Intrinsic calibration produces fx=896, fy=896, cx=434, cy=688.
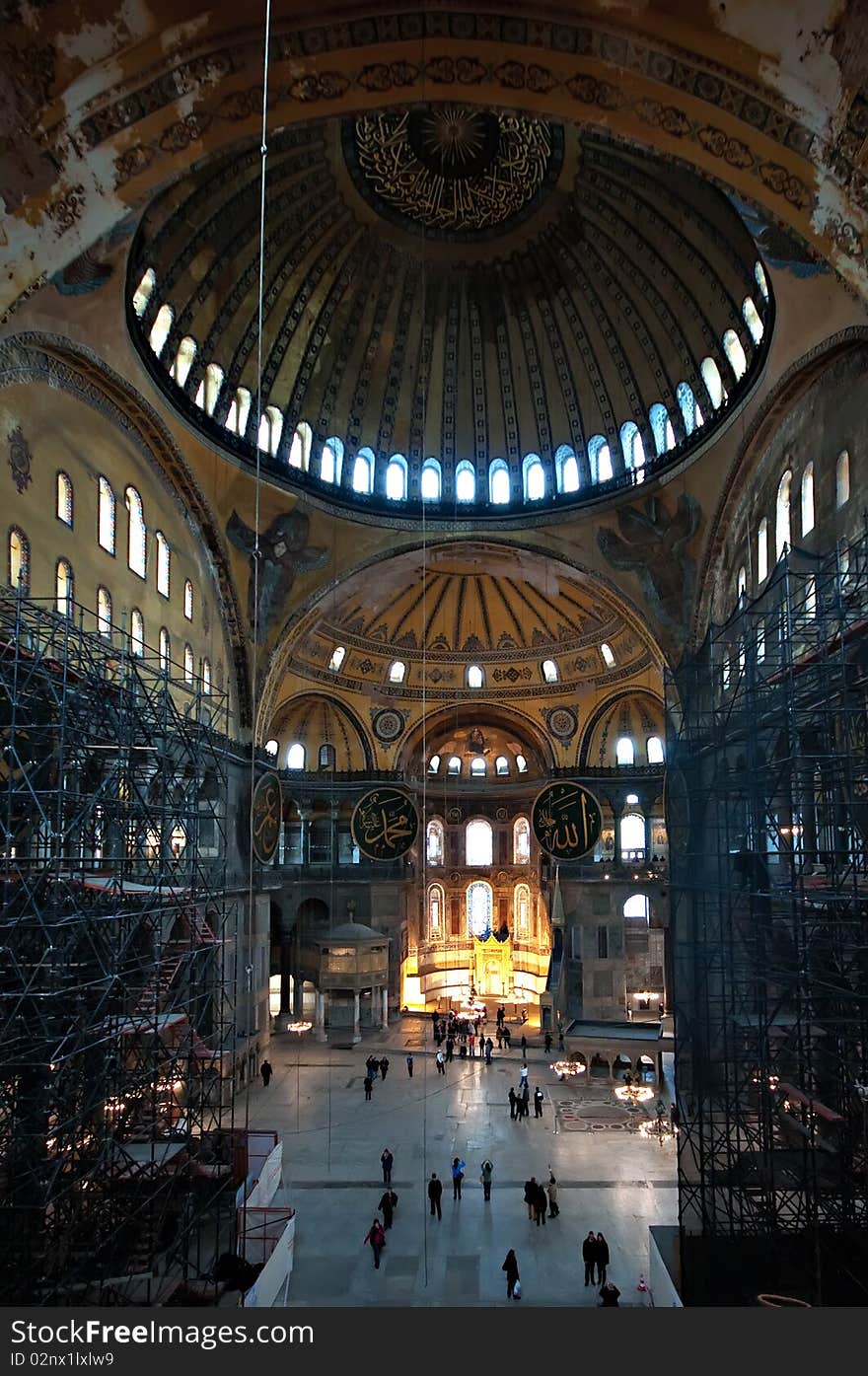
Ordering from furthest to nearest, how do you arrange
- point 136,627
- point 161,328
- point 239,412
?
point 239,412 → point 161,328 → point 136,627

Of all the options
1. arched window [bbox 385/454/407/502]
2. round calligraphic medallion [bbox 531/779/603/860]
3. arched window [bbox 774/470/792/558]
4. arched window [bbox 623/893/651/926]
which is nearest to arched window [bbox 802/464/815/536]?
arched window [bbox 774/470/792/558]

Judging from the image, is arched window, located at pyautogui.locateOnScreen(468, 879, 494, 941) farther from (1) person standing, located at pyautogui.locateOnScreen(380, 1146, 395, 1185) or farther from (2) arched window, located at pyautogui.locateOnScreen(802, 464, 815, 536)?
(2) arched window, located at pyautogui.locateOnScreen(802, 464, 815, 536)

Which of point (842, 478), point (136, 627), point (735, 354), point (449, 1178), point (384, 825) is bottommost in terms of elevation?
point (449, 1178)

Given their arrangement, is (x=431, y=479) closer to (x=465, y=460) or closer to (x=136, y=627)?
(x=465, y=460)

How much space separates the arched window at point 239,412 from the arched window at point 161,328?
8.98 feet

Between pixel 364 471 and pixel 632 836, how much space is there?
46.8 feet

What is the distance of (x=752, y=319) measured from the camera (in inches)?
674

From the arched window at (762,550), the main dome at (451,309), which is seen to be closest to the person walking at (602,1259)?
the arched window at (762,550)

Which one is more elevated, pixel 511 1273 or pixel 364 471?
pixel 364 471

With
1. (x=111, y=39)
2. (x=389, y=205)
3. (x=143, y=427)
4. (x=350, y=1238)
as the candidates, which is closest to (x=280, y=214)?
(x=389, y=205)

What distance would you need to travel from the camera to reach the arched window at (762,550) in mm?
17016

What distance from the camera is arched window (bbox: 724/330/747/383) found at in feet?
59.0

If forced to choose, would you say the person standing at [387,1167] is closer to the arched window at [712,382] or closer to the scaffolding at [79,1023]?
the scaffolding at [79,1023]

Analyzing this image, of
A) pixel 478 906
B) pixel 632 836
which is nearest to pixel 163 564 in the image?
pixel 632 836
